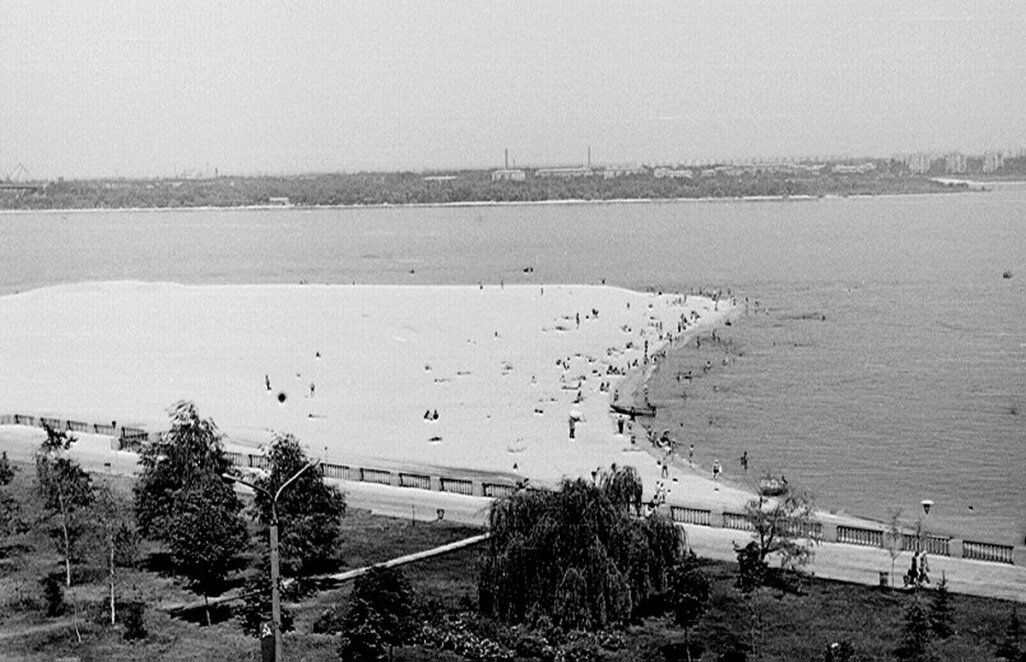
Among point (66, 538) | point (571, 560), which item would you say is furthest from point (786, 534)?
point (66, 538)

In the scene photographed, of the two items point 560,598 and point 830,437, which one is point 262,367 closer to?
point 830,437

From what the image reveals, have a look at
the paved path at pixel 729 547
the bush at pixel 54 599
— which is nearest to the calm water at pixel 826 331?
the paved path at pixel 729 547

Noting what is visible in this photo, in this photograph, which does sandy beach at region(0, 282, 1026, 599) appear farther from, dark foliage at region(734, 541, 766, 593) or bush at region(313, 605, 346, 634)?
bush at region(313, 605, 346, 634)

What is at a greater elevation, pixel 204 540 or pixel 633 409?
pixel 204 540

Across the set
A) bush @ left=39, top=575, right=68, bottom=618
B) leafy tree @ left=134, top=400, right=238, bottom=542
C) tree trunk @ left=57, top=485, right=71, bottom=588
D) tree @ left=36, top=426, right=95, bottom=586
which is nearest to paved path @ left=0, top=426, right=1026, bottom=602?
leafy tree @ left=134, top=400, right=238, bottom=542

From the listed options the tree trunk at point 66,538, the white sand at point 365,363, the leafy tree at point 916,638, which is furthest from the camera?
the white sand at point 365,363

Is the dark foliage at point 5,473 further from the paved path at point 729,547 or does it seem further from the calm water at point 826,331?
the calm water at point 826,331

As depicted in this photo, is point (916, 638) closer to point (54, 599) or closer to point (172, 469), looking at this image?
point (54, 599)
